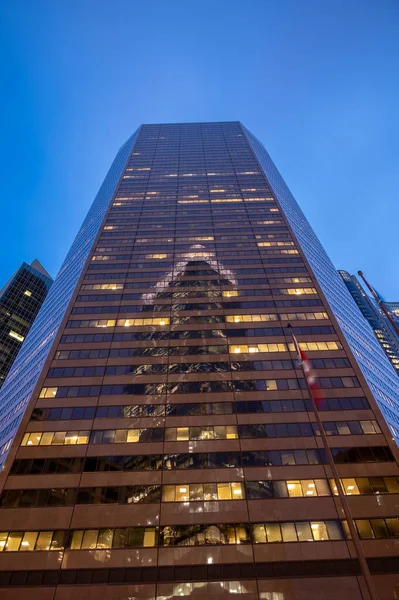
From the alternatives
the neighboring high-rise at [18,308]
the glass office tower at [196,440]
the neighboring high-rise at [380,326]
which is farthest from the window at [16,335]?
the neighboring high-rise at [380,326]

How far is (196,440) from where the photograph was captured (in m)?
35.2

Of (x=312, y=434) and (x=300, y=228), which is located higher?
(x=300, y=228)

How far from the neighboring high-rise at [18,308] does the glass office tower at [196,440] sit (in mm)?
47178

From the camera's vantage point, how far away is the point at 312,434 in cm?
3522

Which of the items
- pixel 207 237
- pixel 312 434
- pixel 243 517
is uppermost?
pixel 207 237

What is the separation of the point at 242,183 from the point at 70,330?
56.7m

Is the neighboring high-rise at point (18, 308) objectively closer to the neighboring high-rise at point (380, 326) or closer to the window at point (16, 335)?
the window at point (16, 335)

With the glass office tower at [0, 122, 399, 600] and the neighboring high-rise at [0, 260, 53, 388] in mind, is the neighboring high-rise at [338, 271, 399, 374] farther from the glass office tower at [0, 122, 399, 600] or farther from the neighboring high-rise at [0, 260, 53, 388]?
the neighboring high-rise at [0, 260, 53, 388]

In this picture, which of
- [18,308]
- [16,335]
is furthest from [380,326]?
[18,308]

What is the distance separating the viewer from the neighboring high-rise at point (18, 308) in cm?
9810

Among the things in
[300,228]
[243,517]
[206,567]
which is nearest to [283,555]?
[243,517]

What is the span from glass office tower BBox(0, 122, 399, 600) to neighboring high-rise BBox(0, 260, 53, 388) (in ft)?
155

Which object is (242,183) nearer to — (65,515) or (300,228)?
(300,228)

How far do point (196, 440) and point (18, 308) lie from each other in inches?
3791
